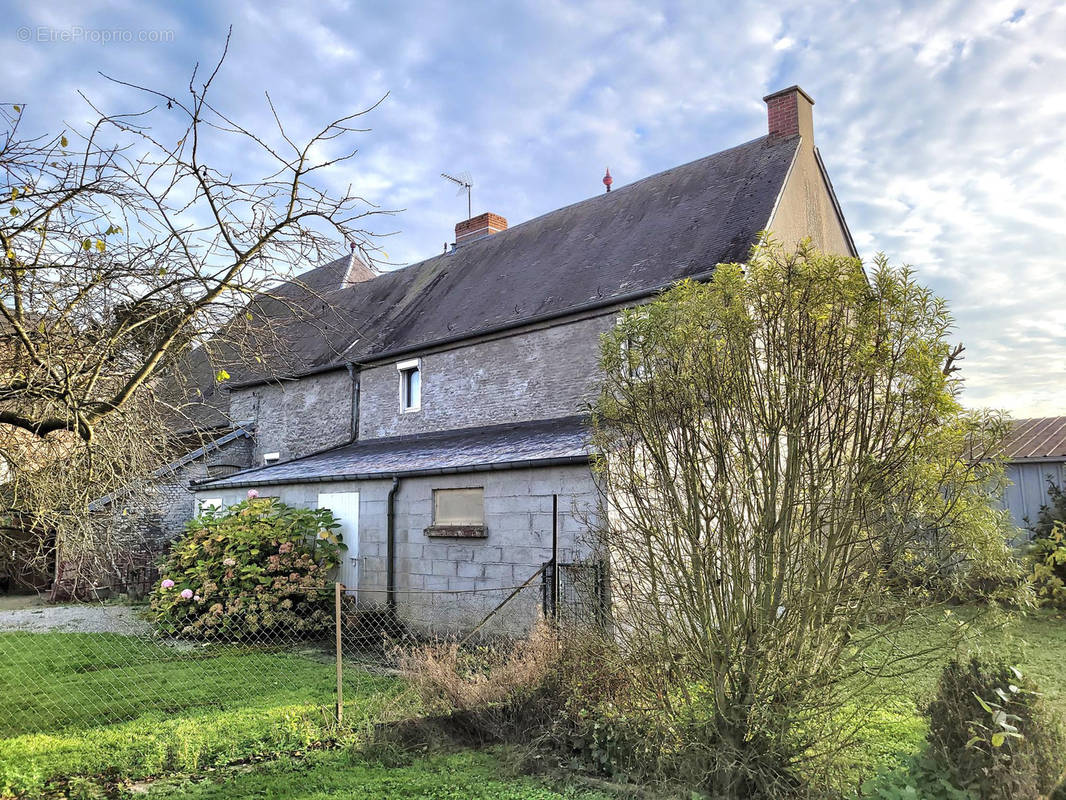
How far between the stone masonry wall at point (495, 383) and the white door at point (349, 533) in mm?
3119

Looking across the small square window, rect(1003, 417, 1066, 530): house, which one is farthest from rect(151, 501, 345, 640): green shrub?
rect(1003, 417, 1066, 530): house

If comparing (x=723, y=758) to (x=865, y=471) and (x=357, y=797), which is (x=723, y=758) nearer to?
(x=865, y=471)

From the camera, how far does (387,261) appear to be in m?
4.56

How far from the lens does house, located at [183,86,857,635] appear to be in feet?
33.9

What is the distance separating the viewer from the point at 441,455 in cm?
1212

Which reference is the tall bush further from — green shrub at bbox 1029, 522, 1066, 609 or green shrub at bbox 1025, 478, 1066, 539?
green shrub at bbox 1025, 478, 1066, 539

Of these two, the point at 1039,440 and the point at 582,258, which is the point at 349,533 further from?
the point at 1039,440

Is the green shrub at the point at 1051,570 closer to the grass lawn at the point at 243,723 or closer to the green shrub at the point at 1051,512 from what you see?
the green shrub at the point at 1051,512

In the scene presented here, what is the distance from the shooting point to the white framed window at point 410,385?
52.0ft

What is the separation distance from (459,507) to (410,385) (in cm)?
Result: 583

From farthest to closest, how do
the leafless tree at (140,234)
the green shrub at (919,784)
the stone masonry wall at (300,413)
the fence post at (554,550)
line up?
1. the stone masonry wall at (300,413)
2. the fence post at (554,550)
3. the leafless tree at (140,234)
4. the green shrub at (919,784)

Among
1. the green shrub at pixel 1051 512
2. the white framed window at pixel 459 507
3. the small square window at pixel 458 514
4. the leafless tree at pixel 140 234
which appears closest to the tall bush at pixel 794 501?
the leafless tree at pixel 140 234

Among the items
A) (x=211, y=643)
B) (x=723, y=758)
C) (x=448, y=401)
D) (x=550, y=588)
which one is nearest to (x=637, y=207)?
(x=448, y=401)

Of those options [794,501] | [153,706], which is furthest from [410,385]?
[794,501]
